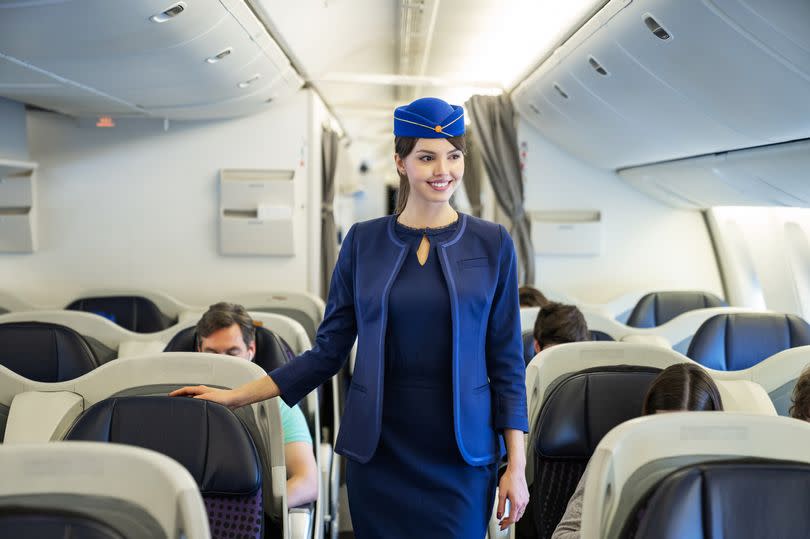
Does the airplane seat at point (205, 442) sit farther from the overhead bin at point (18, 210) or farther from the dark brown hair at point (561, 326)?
the overhead bin at point (18, 210)

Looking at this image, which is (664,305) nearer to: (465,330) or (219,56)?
(219,56)

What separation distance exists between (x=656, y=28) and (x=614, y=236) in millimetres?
3442

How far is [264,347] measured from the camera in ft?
11.5

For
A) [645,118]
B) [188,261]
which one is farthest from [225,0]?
[188,261]

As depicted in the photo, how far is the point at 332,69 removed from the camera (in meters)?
8.05

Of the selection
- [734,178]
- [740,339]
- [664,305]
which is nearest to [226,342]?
[740,339]

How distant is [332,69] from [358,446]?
22.4 ft

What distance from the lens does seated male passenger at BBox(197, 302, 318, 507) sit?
2.68 meters

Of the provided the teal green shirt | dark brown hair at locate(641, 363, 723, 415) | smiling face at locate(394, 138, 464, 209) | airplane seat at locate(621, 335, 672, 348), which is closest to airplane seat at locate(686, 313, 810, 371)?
airplane seat at locate(621, 335, 672, 348)

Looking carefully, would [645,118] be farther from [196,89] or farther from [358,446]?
[358,446]

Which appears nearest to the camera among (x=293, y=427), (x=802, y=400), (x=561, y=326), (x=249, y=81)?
(x=802, y=400)

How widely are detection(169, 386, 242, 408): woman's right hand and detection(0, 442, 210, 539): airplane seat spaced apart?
540 millimetres

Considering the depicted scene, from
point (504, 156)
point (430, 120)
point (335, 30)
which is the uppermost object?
point (335, 30)

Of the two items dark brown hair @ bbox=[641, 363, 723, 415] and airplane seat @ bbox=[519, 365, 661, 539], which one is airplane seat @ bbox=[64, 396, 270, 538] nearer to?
airplane seat @ bbox=[519, 365, 661, 539]
